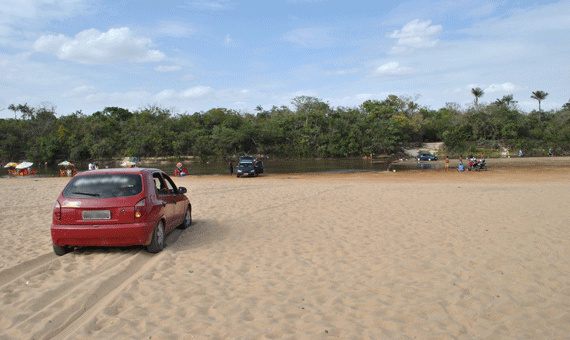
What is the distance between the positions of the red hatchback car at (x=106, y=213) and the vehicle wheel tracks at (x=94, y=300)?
1.53 ft

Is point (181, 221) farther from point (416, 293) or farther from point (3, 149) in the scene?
point (3, 149)

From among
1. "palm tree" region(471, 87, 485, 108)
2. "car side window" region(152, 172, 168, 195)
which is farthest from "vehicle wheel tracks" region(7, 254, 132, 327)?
"palm tree" region(471, 87, 485, 108)

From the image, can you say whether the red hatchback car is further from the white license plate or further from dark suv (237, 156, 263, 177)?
dark suv (237, 156, 263, 177)

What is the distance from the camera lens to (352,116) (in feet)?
266

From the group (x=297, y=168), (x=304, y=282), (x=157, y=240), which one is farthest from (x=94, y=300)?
(x=297, y=168)

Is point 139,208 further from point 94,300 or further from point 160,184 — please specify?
point 94,300

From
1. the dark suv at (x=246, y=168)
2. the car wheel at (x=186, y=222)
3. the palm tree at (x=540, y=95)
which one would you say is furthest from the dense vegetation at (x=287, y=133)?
the car wheel at (x=186, y=222)

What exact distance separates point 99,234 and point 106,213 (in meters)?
0.34

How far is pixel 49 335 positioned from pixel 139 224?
242 cm

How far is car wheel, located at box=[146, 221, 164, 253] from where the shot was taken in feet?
20.8

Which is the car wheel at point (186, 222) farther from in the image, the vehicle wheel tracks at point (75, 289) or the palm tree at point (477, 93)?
the palm tree at point (477, 93)

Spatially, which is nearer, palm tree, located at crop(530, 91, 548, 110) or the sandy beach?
the sandy beach

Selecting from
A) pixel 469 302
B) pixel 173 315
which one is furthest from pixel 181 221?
pixel 469 302

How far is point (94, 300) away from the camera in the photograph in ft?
14.8
